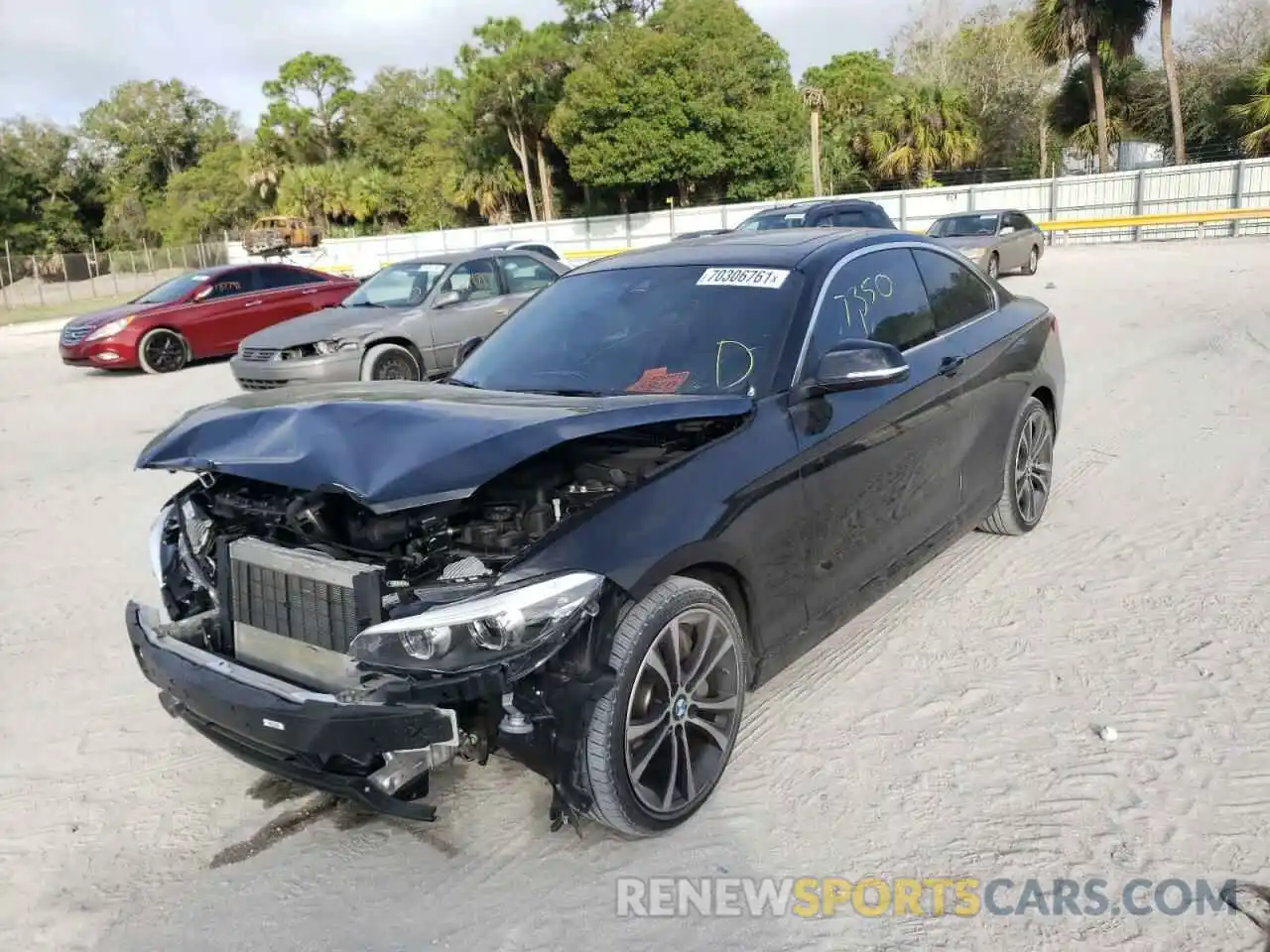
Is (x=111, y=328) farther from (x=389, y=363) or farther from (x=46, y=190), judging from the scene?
(x=46, y=190)

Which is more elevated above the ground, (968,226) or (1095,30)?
(1095,30)

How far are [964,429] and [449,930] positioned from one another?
3.16 m

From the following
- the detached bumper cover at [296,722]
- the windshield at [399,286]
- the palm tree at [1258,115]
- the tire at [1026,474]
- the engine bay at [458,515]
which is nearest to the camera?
the detached bumper cover at [296,722]

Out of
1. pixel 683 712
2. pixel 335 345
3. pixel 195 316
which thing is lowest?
pixel 683 712

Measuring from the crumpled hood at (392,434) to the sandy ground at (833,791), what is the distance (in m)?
1.19

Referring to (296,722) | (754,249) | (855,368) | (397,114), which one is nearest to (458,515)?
(296,722)

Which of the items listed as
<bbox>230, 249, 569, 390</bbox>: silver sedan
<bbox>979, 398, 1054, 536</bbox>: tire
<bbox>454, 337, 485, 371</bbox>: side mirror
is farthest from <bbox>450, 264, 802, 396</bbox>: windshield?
<bbox>230, 249, 569, 390</bbox>: silver sedan

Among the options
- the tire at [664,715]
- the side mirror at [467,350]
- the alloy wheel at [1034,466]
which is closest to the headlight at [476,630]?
the tire at [664,715]

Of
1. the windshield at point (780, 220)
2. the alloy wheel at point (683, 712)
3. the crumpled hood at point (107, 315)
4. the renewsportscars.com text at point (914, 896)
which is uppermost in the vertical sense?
the windshield at point (780, 220)

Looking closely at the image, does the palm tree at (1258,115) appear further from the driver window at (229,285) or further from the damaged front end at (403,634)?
the damaged front end at (403,634)

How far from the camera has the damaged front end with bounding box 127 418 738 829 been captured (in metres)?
2.73

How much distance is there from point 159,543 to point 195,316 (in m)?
12.6

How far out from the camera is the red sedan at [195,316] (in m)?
14.7

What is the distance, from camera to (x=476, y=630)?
2732 mm
